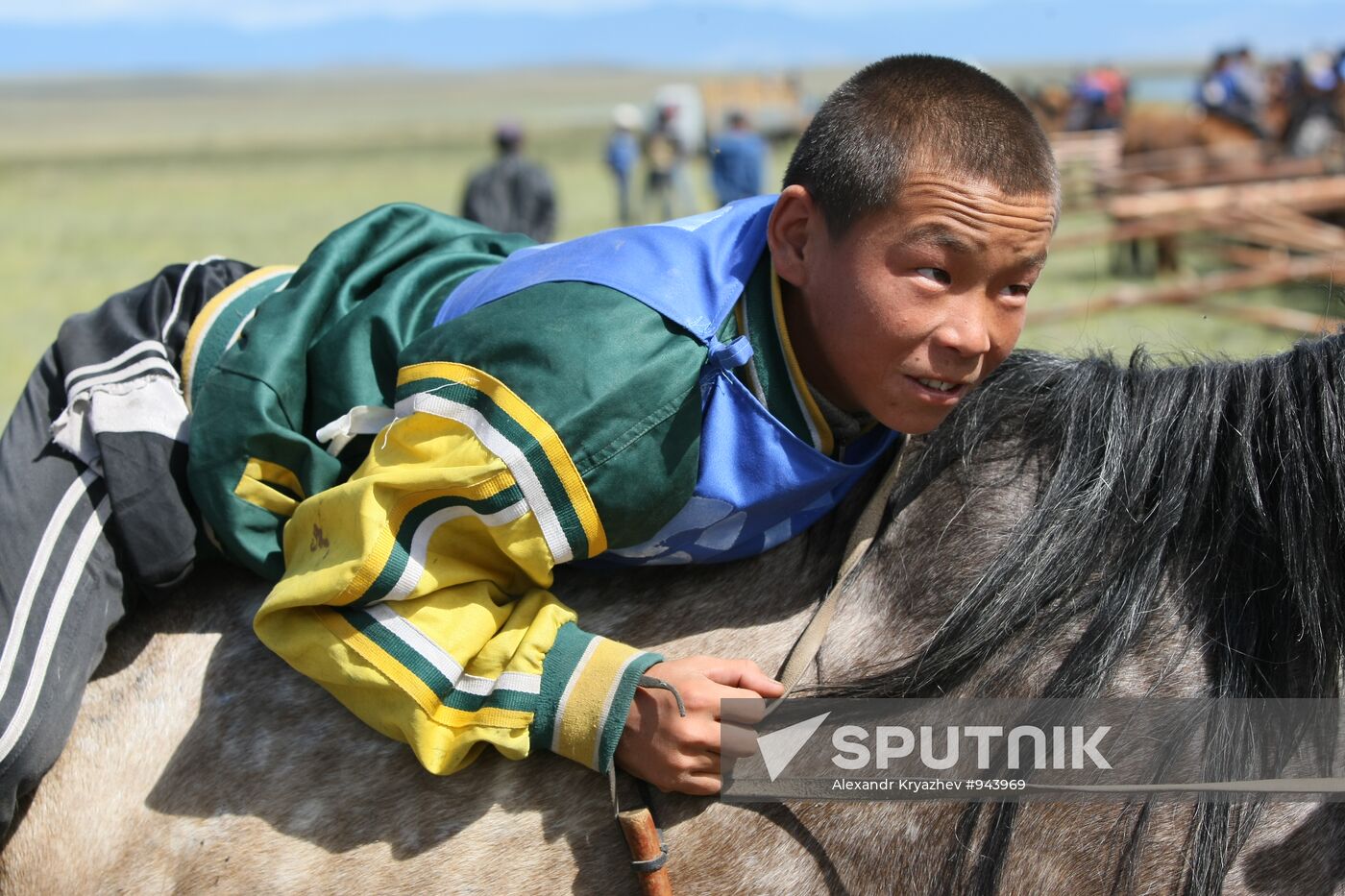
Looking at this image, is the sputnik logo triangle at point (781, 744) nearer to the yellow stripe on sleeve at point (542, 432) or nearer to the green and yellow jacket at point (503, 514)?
the green and yellow jacket at point (503, 514)

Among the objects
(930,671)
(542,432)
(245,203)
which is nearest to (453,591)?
(542,432)

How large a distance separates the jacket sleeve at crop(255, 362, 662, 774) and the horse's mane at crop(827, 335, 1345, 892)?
0.38 metres

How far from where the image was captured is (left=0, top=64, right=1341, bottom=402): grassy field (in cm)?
1106

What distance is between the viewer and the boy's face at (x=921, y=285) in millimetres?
1578

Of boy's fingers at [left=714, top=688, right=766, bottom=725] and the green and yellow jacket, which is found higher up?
the green and yellow jacket

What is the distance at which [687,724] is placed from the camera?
5.38 ft

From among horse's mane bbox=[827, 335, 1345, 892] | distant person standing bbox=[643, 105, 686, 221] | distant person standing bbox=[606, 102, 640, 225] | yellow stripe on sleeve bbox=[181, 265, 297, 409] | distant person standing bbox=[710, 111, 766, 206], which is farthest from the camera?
distant person standing bbox=[606, 102, 640, 225]

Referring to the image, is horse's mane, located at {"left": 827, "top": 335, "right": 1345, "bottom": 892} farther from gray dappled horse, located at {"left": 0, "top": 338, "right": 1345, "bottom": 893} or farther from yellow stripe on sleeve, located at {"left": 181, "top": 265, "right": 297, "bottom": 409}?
yellow stripe on sleeve, located at {"left": 181, "top": 265, "right": 297, "bottom": 409}

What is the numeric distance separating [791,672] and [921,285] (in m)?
0.54

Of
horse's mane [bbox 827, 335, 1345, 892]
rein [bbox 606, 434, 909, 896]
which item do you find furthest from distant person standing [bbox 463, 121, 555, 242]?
horse's mane [bbox 827, 335, 1345, 892]

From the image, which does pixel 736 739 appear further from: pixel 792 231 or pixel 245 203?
pixel 245 203

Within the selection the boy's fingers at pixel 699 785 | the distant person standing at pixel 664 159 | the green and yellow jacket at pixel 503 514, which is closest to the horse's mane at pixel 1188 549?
the boy's fingers at pixel 699 785

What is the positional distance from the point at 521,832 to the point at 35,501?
0.88 metres

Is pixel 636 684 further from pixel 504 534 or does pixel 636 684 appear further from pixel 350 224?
pixel 350 224
